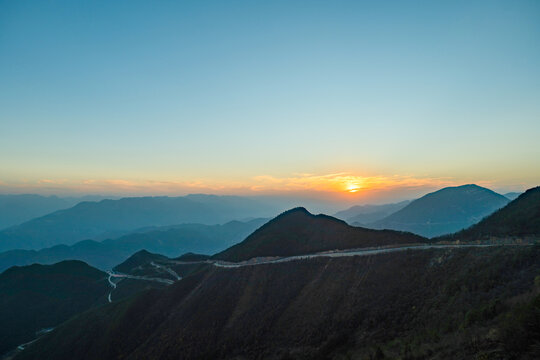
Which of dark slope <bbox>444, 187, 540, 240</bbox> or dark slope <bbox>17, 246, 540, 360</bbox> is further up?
dark slope <bbox>444, 187, 540, 240</bbox>

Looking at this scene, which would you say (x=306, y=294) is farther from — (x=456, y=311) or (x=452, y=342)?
(x=452, y=342)

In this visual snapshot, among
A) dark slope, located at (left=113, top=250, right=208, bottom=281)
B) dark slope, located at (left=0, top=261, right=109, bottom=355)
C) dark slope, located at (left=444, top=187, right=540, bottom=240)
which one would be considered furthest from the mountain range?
dark slope, located at (left=113, top=250, right=208, bottom=281)

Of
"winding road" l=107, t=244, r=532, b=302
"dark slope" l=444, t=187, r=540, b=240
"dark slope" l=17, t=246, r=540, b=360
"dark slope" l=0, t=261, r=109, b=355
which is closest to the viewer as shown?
"dark slope" l=17, t=246, r=540, b=360

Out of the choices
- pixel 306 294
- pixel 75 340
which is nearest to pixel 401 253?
pixel 306 294

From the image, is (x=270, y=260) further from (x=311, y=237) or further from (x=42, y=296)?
(x=42, y=296)

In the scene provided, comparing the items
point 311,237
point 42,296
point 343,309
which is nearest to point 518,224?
point 343,309

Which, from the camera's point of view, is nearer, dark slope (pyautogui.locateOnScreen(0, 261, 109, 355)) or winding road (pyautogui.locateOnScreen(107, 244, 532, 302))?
winding road (pyautogui.locateOnScreen(107, 244, 532, 302))

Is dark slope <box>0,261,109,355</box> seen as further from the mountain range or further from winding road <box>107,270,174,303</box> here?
the mountain range
